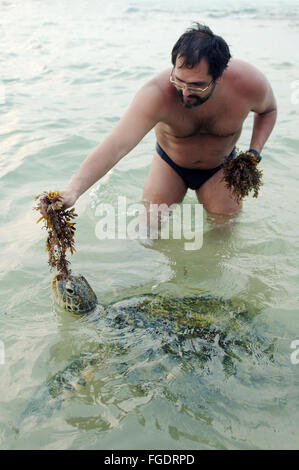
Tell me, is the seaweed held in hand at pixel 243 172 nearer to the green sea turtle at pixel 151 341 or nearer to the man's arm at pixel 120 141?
the man's arm at pixel 120 141

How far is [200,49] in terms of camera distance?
118 inches

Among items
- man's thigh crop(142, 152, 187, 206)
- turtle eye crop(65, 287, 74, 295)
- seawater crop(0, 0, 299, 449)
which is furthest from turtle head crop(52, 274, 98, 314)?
man's thigh crop(142, 152, 187, 206)

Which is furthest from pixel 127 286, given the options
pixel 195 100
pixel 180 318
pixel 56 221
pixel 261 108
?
pixel 261 108

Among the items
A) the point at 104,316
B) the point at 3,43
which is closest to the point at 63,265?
the point at 104,316

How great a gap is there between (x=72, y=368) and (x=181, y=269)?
1.61 meters

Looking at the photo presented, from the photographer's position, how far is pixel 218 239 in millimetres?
4543

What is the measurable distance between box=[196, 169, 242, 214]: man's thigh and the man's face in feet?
3.42

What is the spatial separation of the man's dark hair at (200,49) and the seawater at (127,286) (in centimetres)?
180

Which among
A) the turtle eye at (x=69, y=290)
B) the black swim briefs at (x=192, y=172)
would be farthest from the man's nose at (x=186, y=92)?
→ the turtle eye at (x=69, y=290)

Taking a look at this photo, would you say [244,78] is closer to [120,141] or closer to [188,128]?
[188,128]

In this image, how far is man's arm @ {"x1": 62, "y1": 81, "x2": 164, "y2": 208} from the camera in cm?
290

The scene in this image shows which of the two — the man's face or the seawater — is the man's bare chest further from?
the seawater

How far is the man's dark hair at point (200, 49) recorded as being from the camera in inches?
118

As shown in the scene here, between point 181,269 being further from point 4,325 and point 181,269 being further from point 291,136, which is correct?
point 291,136
